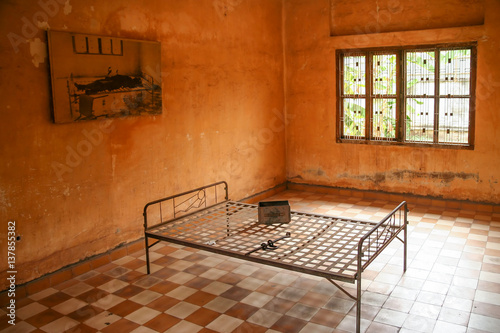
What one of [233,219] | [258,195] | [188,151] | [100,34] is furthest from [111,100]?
[258,195]

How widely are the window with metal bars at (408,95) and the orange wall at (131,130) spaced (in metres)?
1.34

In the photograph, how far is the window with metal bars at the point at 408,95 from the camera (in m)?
7.14

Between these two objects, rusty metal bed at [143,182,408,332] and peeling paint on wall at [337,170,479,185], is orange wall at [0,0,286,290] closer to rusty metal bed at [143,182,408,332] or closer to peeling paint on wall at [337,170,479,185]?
rusty metal bed at [143,182,408,332]

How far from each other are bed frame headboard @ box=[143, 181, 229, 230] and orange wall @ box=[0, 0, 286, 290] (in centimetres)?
14

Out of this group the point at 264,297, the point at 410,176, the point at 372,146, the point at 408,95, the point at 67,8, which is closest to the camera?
the point at 264,297

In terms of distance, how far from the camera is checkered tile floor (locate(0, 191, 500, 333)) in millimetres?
4012

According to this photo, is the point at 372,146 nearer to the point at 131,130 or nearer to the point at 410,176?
the point at 410,176

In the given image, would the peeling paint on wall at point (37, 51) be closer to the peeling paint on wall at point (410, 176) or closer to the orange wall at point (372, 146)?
the orange wall at point (372, 146)

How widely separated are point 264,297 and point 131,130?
102 inches

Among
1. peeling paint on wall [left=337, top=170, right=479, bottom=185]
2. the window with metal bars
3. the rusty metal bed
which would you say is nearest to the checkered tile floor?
the rusty metal bed

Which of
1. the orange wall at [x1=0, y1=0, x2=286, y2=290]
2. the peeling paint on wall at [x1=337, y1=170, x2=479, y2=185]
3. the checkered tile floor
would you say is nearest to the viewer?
Result: the checkered tile floor

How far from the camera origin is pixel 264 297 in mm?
4512

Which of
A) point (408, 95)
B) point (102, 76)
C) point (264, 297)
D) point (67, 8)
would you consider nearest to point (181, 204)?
point (102, 76)

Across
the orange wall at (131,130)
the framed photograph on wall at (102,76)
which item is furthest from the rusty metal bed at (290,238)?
the framed photograph on wall at (102,76)
